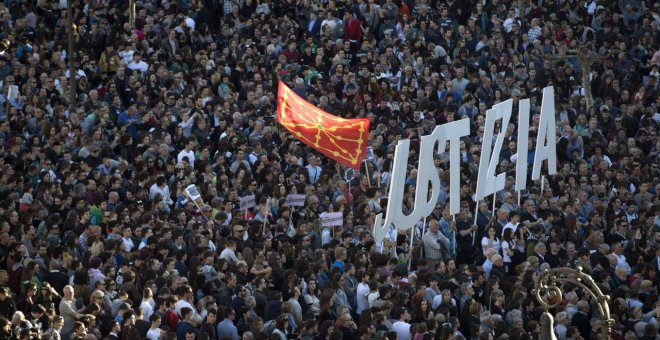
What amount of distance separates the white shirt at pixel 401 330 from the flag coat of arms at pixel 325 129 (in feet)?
14.1

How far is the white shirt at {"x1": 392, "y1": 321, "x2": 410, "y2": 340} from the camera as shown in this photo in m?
21.5

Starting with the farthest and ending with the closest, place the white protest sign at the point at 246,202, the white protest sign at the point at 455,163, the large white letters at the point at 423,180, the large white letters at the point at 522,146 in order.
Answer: the large white letters at the point at 522,146, the white protest sign at the point at 246,202, the white protest sign at the point at 455,163, the large white letters at the point at 423,180

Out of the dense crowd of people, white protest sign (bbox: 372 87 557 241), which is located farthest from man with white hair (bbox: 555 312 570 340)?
white protest sign (bbox: 372 87 557 241)

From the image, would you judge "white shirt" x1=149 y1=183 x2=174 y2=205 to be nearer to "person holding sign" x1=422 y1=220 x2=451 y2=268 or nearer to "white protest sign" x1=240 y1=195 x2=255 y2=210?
"white protest sign" x1=240 y1=195 x2=255 y2=210

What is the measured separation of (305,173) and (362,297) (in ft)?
13.3

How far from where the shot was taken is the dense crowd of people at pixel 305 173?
21.6m

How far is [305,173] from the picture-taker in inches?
1035

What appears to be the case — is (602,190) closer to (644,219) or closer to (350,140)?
(644,219)

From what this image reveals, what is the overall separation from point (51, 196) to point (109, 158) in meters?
1.98

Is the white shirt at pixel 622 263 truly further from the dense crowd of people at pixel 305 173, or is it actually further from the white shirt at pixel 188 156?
the white shirt at pixel 188 156

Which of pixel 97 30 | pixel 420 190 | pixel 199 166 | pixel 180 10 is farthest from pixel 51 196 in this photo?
pixel 180 10

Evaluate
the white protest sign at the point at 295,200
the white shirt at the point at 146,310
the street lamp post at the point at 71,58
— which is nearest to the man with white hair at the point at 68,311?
the white shirt at the point at 146,310

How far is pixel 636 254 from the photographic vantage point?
84.0ft

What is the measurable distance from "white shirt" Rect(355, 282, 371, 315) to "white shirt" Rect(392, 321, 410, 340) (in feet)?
3.11
